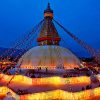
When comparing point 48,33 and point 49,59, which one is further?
point 48,33

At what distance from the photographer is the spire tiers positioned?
24625mm

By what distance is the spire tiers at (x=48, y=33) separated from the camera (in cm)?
2462

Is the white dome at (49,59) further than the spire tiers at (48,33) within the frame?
No

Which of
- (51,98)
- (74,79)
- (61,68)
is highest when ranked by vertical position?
(61,68)

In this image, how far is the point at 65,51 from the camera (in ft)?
76.4

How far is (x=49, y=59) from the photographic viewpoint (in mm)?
21703

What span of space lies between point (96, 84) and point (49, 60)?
18.9 feet

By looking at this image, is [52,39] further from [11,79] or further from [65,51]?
[11,79]

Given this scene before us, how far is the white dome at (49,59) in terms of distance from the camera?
21441mm

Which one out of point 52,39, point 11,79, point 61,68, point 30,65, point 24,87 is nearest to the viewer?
point 24,87

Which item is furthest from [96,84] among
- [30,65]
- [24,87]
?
[30,65]

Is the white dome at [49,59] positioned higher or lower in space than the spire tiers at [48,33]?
lower

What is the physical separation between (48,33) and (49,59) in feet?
13.1

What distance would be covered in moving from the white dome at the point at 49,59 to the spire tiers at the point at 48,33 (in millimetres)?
1620
